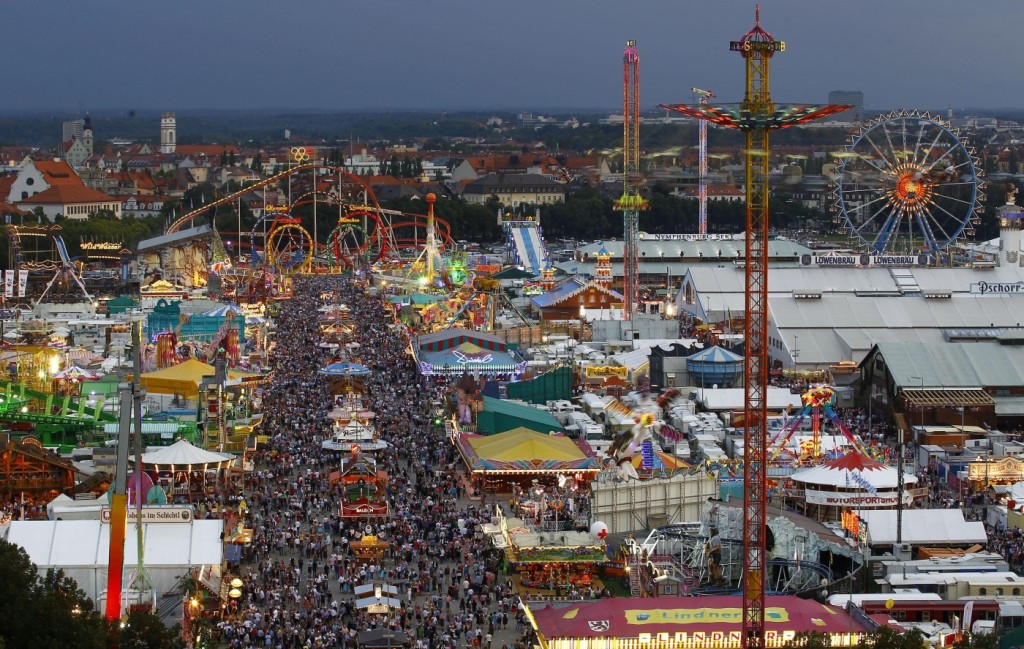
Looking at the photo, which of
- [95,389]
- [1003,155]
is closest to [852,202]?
[95,389]

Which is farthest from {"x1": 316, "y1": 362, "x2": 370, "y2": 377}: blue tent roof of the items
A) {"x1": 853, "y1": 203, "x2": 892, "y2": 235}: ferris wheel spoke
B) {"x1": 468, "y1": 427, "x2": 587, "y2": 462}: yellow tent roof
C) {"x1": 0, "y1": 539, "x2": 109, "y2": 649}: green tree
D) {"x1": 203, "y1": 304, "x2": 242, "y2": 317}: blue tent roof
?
{"x1": 853, "y1": 203, "x2": 892, "y2": 235}: ferris wheel spoke

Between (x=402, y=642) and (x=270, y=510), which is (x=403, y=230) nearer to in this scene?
(x=270, y=510)

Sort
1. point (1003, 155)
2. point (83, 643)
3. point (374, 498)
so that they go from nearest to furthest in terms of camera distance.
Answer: point (83, 643)
point (374, 498)
point (1003, 155)

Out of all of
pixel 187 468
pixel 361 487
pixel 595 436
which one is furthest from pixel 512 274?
pixel 361 487

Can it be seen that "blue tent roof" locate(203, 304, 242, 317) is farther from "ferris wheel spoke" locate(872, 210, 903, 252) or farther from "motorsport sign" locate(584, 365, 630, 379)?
"ferris wheel spoke" locate(872, 210, 903, 252)

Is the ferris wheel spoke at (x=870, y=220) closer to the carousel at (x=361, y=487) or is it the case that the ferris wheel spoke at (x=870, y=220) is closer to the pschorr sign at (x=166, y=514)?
the carousel at (x=361, y=487)

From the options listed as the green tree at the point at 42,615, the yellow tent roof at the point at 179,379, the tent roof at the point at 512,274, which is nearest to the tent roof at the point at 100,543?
the green tree at the point at 42,615

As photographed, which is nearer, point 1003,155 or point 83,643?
point 83,643
